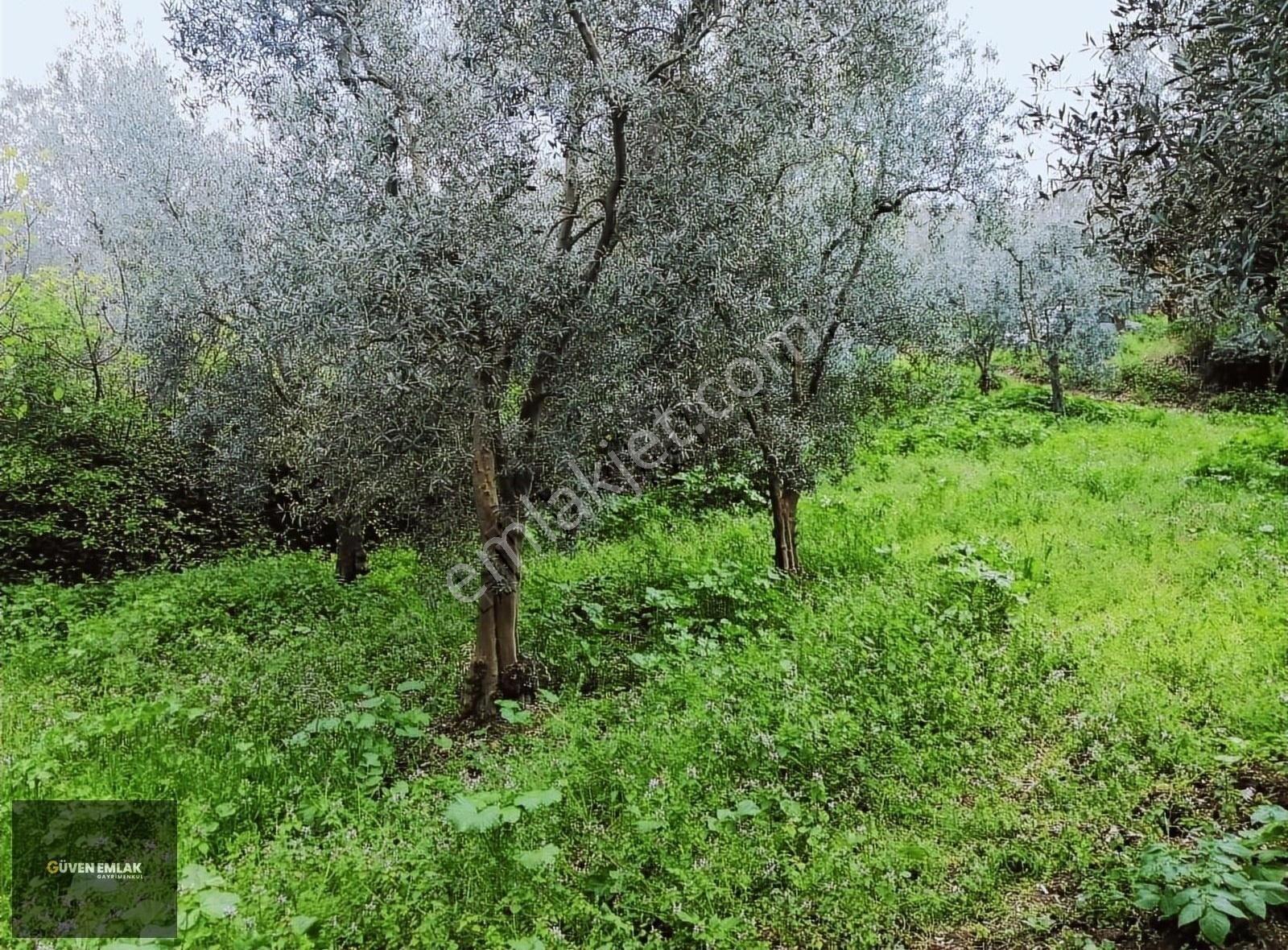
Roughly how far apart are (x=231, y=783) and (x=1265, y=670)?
8171mm

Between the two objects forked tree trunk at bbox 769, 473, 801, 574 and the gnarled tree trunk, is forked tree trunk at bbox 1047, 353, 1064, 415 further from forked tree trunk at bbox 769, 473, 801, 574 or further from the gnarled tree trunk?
forked tree trunk at bbox 769, 473, 801, 574

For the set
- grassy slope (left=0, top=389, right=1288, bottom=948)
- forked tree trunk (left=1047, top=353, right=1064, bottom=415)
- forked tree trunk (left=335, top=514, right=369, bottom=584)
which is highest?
forked tree trunk (left=1047, top=353, right=1064, bottom=415)

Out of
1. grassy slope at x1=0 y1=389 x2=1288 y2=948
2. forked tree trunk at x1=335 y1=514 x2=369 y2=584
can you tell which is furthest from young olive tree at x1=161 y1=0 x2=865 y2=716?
forked tree trunk at x1=335 y1=514 x2=369 y2=584

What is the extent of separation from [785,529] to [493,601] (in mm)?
4378

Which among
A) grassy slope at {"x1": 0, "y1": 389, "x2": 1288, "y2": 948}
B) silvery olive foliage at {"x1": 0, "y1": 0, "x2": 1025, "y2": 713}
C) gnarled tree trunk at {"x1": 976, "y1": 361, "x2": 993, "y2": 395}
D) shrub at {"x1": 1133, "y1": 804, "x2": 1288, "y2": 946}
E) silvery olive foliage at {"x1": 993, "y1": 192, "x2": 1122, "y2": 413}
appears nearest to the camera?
shrub at {"x1": 1133, "y1": 804, "x2": 1288, "y2": 946}

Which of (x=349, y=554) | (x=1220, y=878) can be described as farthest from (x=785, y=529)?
(x=349, y=554)

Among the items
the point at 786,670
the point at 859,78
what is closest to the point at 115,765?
the point at 786,670

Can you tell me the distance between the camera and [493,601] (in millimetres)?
6930

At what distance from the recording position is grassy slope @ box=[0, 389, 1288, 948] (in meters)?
3.99

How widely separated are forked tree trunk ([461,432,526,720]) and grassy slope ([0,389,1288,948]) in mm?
436

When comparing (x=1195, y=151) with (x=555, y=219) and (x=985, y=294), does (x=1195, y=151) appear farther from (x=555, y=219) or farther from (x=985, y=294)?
(x=985, y=294)

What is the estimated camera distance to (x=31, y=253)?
1762 cm

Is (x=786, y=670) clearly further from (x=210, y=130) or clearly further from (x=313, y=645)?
(x=210, y=130)

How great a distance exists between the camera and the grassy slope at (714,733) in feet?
13.1
